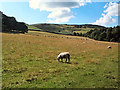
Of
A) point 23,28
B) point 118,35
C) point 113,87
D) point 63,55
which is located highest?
point 23,28

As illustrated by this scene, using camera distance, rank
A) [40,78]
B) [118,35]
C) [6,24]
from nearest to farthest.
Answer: [40,78]
[6,24]
[118,35]

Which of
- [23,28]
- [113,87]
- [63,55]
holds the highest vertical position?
[23,28]

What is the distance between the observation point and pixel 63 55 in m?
19.1

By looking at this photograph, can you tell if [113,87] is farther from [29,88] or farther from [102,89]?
[29,88]

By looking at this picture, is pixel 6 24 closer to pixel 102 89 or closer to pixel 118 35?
pixel 102 89

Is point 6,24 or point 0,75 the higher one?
point 6,24

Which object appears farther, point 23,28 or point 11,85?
point 23,28

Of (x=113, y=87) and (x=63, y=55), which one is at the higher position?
(x=63, y=55)

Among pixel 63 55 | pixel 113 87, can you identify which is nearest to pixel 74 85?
pixel 113 87

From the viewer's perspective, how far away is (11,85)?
871 centimetres

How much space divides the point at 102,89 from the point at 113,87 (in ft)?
4.19

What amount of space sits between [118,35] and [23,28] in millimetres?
91954

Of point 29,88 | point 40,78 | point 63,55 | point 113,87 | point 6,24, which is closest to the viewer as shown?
point 29,88

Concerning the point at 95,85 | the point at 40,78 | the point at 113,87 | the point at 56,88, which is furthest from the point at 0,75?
the point at 113,87
